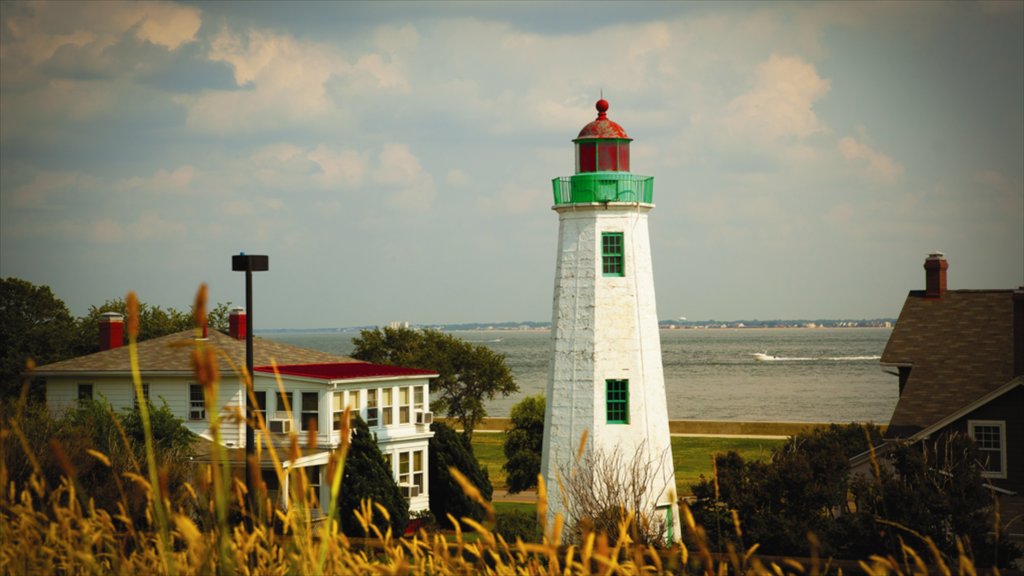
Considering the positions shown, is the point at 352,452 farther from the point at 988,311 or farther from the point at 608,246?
the point at 988,311

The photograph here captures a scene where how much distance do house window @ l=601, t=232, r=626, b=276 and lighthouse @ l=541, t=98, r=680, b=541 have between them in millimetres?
24

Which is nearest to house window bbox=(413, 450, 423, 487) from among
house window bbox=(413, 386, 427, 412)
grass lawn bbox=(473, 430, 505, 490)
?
house window bbox=(413, 386, 427, 412)

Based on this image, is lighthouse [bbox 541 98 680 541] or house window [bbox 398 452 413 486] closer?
lighthouse [bbox 541 98 680 541]

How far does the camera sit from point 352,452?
31938 mm

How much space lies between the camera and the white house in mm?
36750

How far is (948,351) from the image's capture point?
30.0m

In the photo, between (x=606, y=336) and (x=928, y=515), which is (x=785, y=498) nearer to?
(x=928, y=515)

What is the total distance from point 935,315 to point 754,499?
12.4 m

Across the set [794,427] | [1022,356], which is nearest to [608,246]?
[1022,356]

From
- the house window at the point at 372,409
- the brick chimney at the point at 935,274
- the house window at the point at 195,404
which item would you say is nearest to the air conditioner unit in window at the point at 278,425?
the house window at the point at 195,404

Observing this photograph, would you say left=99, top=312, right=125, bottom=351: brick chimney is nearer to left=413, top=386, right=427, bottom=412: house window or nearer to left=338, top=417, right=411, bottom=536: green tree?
left=413, top=386, right=427, bottom=412: house window

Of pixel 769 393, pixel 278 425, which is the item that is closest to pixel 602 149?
pixel 278 425

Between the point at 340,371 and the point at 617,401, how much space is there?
46.2ft

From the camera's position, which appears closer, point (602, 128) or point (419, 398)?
point (602, 128)
